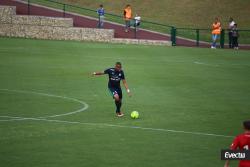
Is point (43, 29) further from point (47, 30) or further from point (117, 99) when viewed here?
point (117, 99)

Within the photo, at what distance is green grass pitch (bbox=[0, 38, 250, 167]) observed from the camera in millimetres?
20219

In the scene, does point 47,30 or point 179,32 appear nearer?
point 47,30

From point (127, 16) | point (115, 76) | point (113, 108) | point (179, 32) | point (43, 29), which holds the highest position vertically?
point (127, 16)

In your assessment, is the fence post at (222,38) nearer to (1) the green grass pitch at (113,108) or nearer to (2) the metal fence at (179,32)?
(2) the metal fence at (179,32)

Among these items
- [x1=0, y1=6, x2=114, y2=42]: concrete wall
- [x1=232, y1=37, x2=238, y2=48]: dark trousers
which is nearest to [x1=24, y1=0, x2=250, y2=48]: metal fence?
[x1=232, y1=37, x2=238, y2=48]: dark trousers

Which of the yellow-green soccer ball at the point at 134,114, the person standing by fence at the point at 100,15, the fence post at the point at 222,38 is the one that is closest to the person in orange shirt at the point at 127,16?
the person standing by fence at the point at 100,15

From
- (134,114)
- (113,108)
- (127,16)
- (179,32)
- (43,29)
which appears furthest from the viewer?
(179,32)

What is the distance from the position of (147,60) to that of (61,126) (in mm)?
22141

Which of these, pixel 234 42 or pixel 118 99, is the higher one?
pixel 234 42

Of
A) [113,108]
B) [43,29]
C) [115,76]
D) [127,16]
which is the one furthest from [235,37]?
[115,76]

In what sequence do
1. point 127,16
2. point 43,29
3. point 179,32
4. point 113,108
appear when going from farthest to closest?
1. point 179,32
2. point 127,16
3. point 43,29
4. point 113,108

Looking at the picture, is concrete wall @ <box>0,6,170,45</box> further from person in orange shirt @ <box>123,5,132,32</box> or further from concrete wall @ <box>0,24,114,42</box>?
person in orange shirt @ <box>123,5,132,32</box>

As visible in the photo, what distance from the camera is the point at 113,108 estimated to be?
2814 centimetres

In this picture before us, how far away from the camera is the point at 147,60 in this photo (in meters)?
45.6
